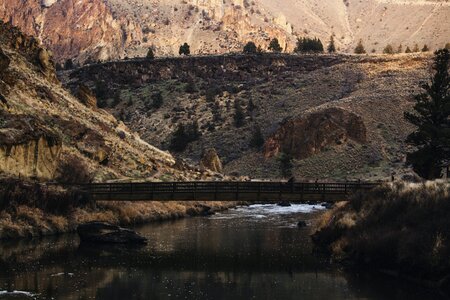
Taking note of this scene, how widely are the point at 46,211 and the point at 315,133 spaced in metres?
58.3

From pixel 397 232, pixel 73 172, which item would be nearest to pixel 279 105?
pixel 73 172

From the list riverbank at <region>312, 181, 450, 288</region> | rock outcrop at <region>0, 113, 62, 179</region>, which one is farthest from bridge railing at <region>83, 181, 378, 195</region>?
rock outcrop at <region>0, 113, 62, 179</region>

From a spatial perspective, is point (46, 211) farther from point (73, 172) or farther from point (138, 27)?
point (138, 27)

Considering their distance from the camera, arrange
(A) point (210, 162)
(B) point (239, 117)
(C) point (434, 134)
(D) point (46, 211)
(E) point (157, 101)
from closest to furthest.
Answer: (D) point (46, 211) < (C) point (434, 134) < (A) point (210, 162) < (B) point (239, 117) < (E) point (157, 101)

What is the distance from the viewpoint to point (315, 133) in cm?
9756

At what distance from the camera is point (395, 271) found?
104 ft

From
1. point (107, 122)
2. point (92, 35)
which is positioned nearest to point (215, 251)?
point (107, 122)

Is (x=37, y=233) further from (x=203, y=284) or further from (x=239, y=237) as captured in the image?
(x=203, y=284)

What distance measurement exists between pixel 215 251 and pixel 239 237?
595 cm

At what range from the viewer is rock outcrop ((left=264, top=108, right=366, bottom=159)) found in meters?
96.6

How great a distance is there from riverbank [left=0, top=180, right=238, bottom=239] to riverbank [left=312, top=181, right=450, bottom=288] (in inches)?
673

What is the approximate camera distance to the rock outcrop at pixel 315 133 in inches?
3804

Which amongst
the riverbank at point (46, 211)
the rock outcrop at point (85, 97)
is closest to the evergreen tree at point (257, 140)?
the rock outcrop at point (85, 97)

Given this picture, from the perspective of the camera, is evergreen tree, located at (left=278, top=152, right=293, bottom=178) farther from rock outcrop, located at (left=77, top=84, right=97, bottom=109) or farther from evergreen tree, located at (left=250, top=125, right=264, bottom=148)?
rock outcrop, located at (left=77, top=84, right=97, bottom=109)
